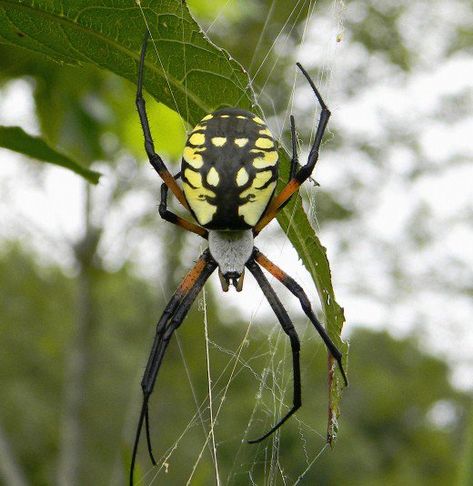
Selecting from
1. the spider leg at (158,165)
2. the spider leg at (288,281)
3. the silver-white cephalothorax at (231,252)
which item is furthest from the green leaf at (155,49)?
the spider leg at (288,281)

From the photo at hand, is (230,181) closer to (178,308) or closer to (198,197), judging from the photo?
(198,197)

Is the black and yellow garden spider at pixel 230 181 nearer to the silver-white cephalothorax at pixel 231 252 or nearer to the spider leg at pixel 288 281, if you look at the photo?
the silver-white cephalothorax at pixel 231 252

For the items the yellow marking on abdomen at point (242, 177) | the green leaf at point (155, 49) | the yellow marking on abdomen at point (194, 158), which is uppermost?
the yellow marking on abdomen at point (194, 158)

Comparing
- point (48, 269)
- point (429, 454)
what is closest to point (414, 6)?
point (48, 269)

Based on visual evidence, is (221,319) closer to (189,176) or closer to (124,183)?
(124,183)

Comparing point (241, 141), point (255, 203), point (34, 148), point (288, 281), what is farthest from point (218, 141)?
point (288, 281)
